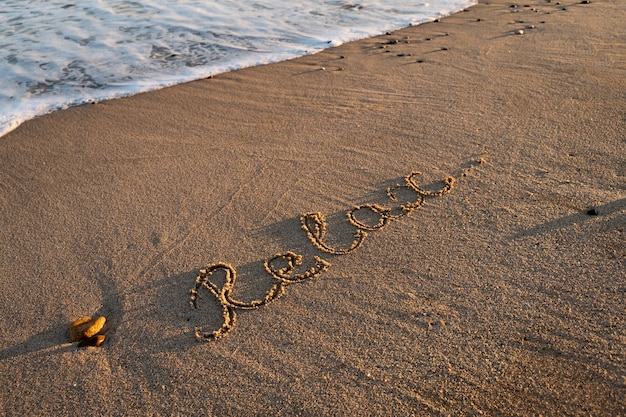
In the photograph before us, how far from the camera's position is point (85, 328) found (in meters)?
2.04

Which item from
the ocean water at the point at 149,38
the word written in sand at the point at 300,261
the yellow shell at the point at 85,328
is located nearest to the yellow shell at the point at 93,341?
the yellow shell at the point at 85,328

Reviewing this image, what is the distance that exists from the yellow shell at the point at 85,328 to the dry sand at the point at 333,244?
0.05 meters

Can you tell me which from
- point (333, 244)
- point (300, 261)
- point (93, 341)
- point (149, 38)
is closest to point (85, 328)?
point (93, 341)

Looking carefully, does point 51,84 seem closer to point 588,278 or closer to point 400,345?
point 400,345

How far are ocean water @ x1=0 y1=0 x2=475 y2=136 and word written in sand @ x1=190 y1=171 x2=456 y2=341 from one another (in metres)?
2.31

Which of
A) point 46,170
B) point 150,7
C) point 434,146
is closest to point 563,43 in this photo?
point 434,146

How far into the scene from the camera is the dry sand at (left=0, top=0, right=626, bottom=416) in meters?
1.79

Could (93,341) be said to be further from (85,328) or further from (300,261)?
(300,261)

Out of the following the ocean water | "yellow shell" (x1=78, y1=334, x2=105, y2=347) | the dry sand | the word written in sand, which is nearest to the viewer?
the dry sand

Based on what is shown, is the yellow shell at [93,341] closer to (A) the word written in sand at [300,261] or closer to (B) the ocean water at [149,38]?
(A) the word written in sand at [300,261]

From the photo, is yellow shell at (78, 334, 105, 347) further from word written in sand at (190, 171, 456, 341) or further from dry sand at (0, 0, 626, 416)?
word written in sand at (190, 171, 456, 341)

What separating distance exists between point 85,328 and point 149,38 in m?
4.03

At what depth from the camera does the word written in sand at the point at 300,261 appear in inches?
83.9

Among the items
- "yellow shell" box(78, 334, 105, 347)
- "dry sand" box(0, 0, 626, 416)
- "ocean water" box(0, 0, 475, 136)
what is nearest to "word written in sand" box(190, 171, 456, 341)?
"dry sand" box(0, 0, 626, 416)
